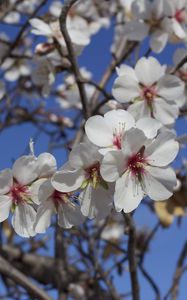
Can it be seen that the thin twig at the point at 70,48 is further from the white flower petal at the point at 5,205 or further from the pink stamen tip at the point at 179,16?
the pink stamen tip at the point at 179,16

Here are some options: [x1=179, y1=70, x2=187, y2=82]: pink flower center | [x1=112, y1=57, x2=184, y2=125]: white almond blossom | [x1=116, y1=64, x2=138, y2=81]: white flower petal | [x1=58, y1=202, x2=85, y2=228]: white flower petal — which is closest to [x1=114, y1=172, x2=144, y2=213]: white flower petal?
[x1=58, y1=202, x2=85, y2=228]: white flower petal

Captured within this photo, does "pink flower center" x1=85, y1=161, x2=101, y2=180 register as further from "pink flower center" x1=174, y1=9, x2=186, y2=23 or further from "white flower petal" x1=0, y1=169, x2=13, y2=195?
"pink flower center" x1=174, y1=9, x2=186, y2=23

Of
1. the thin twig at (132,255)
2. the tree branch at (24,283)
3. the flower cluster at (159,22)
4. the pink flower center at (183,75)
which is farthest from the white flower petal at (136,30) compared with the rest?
the tree branch at (24,283)

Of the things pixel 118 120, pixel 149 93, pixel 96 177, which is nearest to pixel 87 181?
pixel 96 177

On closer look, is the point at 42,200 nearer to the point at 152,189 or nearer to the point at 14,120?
the point at 152,189

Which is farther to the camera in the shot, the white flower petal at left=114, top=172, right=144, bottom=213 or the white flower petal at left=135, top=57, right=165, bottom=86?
the white flower petal at left=135, top=57, right=165, bottom=86

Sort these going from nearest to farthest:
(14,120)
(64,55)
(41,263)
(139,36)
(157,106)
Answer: (157,106), (64,55), (139,36), (41,263), (14,120)

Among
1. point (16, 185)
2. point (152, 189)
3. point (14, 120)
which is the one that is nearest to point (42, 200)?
point (16, 185)
